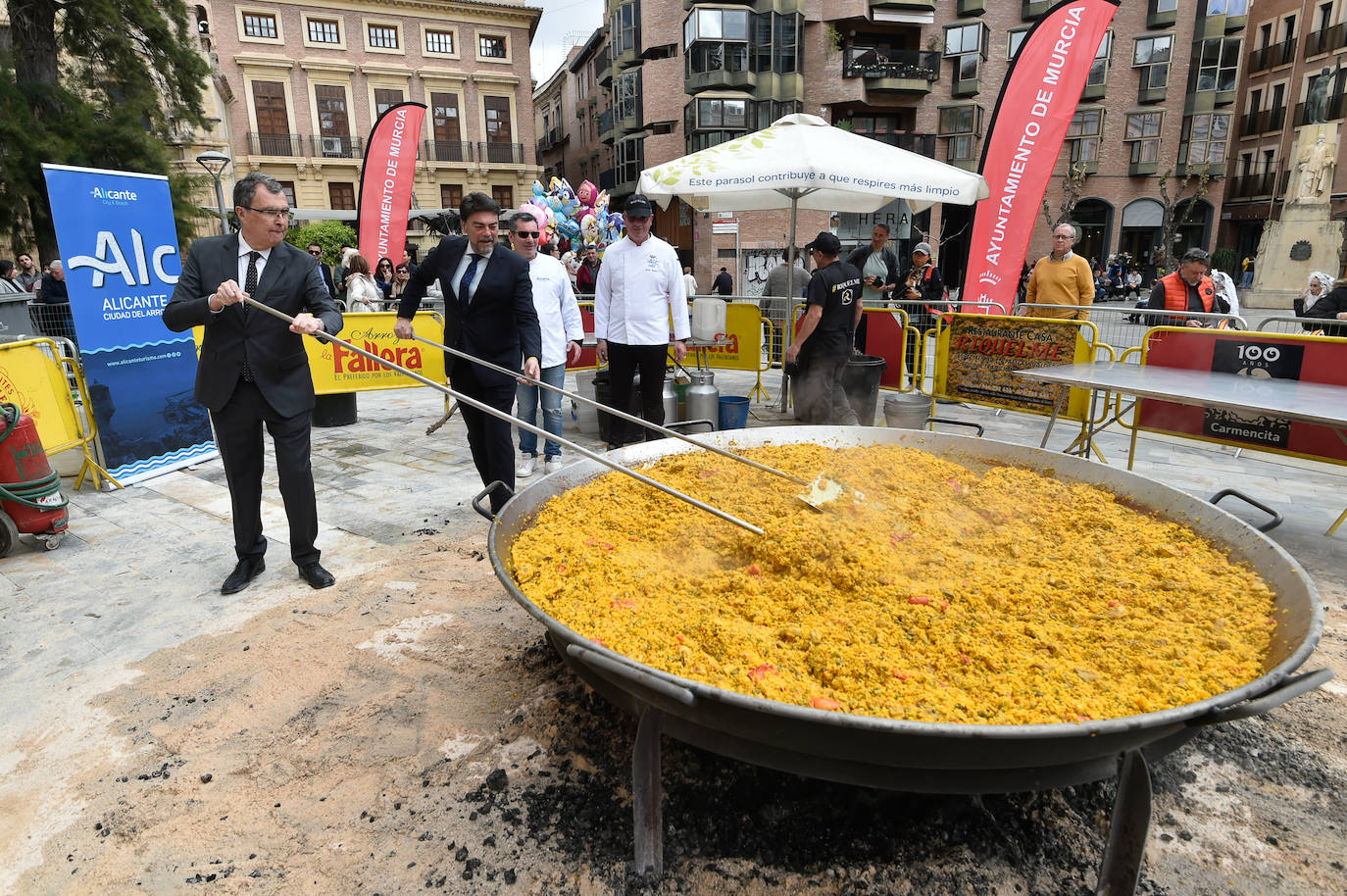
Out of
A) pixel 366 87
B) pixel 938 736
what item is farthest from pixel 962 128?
pixel 938 736

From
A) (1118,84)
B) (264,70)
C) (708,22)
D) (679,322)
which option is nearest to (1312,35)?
(1118,84)

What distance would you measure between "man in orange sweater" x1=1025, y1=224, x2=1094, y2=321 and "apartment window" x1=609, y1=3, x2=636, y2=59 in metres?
31.7

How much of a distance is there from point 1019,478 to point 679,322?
3441 mm

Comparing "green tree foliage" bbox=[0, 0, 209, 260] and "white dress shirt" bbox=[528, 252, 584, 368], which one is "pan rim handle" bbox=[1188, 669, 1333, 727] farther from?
"green tree foliage" bbox=[0, 0, 209, 260]

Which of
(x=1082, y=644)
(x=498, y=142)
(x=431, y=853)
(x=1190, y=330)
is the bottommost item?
(x=431, y=853)

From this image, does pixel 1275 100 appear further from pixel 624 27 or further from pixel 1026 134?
pixel 1026 134

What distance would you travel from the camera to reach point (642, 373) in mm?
5945

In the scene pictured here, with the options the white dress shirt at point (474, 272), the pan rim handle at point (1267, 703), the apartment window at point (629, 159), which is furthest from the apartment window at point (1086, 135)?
the pan rim handle at point (1267, 703)

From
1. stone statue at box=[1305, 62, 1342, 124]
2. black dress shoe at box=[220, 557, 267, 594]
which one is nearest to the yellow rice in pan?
black dress shoe at box=[220, 557, 267, 594]

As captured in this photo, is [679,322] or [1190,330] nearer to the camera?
[1190,330]

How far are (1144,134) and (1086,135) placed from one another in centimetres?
288

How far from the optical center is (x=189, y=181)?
1652 centimetres

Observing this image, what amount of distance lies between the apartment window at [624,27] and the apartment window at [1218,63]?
1050 inches

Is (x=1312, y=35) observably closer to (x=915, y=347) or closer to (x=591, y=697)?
(x=915, y=347)
